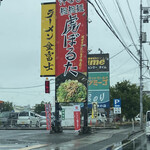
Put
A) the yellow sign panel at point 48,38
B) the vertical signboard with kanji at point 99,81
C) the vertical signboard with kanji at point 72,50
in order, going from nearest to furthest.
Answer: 1. the vertical signboard with kanji at point 72,50
2. the yellow sign panel at point 48,38
3. the vertical signboard with kanji at point 99,81

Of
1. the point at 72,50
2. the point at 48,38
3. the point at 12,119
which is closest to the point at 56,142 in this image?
the point at 72,50

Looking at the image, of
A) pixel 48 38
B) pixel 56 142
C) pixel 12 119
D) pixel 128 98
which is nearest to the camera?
pixel 56 142

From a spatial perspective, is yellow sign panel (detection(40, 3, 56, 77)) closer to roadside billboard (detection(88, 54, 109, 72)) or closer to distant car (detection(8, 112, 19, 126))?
distant car (detection(8, 112, 19, 126))

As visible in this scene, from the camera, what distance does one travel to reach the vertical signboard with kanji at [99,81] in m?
37.0

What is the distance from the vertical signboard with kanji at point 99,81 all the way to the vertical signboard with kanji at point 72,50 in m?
14.5

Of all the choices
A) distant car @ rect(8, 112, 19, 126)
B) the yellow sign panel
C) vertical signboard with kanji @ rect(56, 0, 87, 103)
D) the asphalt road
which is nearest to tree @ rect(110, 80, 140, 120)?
distant car @ rect(8, 112, 19, 126)

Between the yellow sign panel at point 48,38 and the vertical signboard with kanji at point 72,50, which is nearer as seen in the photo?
the vertical signboard with kanji at point 72,50

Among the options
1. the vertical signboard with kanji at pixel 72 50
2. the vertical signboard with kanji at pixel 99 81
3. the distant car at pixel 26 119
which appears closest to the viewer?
the vertical signboard with kanji at pixel 72 50

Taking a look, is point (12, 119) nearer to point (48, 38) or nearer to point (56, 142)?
point (48, 38)

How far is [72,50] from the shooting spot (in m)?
22.8

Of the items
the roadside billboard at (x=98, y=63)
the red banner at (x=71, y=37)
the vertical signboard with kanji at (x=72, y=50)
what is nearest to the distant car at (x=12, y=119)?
the roadside billboard at (x=98, y=63)

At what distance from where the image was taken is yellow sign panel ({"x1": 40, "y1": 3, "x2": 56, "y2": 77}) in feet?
75.3

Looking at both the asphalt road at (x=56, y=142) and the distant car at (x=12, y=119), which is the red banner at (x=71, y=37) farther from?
the distant car at (x=12, y=119)

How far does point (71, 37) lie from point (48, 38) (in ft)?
5.73
